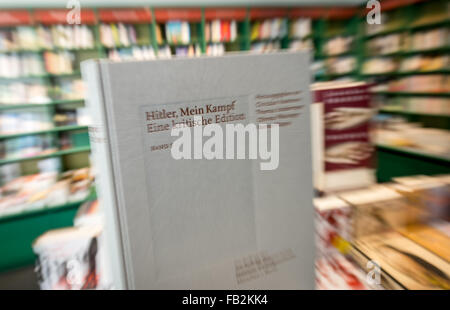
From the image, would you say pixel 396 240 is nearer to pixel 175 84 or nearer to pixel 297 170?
pixel 297 170

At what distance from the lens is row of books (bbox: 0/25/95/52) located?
10.1 feet

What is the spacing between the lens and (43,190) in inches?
116

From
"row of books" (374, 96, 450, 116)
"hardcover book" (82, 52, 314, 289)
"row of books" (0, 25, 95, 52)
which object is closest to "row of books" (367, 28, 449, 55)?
"row of books" (374, 96, 450, 116)

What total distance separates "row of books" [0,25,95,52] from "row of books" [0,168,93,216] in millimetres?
1424

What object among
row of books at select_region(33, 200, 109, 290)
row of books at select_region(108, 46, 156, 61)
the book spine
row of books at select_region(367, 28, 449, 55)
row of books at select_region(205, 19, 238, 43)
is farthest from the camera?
row of books at select_region(205, 19, 238, 43)

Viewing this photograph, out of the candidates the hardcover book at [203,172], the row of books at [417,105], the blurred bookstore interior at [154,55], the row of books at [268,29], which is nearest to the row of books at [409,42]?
the blurred bookstore interior at [154,55]

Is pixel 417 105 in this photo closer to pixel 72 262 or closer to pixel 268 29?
pixel 268 29

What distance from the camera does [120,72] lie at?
0.48 metres

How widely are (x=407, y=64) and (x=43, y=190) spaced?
4.51 metres

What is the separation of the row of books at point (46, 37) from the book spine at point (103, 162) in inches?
133

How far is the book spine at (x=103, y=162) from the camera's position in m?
0.47

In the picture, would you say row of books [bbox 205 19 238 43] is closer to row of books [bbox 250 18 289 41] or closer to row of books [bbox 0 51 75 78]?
row of books [bbox 250 18 289 41]

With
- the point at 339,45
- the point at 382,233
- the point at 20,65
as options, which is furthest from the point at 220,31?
the point at 382,233

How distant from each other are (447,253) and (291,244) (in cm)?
44
